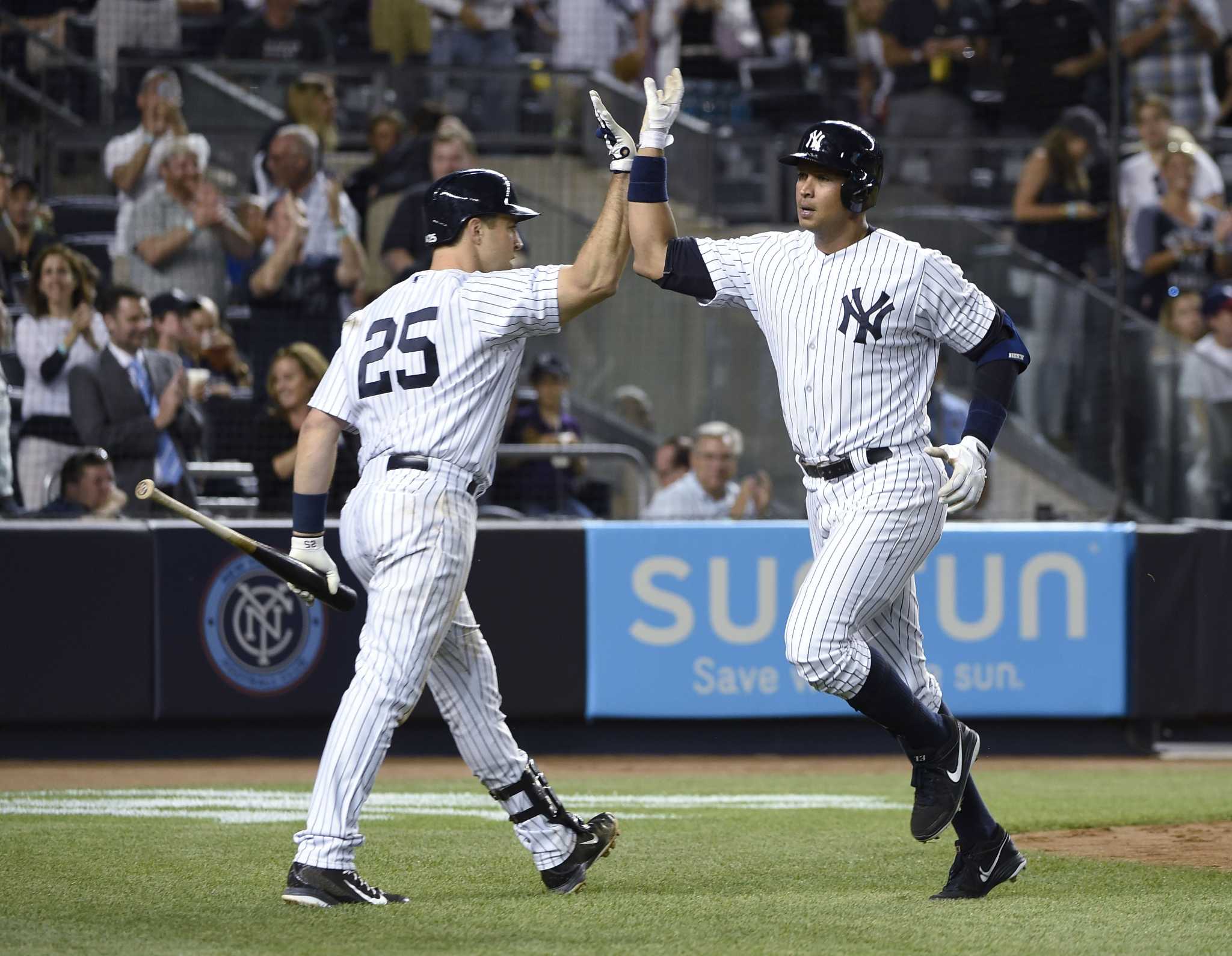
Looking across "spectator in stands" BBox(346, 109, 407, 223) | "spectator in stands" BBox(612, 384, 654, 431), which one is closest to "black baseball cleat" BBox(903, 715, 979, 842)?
"spectator in stands" BBox(612, 384, 654, 431)

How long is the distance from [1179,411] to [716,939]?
6152 mm

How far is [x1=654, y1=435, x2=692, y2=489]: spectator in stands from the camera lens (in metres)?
9.17

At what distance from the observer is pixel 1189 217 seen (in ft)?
37.9

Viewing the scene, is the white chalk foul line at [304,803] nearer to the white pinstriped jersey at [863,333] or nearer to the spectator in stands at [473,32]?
the white pinstriped jersey at [863,333]

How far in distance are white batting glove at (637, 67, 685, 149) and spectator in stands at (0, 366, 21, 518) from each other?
4.55 metres

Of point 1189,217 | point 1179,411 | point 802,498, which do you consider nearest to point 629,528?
point 802,498

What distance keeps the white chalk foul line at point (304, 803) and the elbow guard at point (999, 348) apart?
256 centimetres

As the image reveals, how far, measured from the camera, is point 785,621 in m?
8.94

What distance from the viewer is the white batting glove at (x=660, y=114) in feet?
15.9

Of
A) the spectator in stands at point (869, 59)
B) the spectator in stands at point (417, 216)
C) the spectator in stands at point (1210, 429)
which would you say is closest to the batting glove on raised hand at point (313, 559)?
the spectator in stands at point (417, 216)

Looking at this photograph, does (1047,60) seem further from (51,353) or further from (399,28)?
(51,353)

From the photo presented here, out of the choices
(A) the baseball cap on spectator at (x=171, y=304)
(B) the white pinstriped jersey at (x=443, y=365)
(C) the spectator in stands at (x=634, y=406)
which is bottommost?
(C) the spectator in stands at (x=634, y=406)

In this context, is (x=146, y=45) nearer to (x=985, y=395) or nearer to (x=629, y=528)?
(x=629, y=528)

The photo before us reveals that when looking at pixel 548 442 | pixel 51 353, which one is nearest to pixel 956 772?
pixel 548 442
